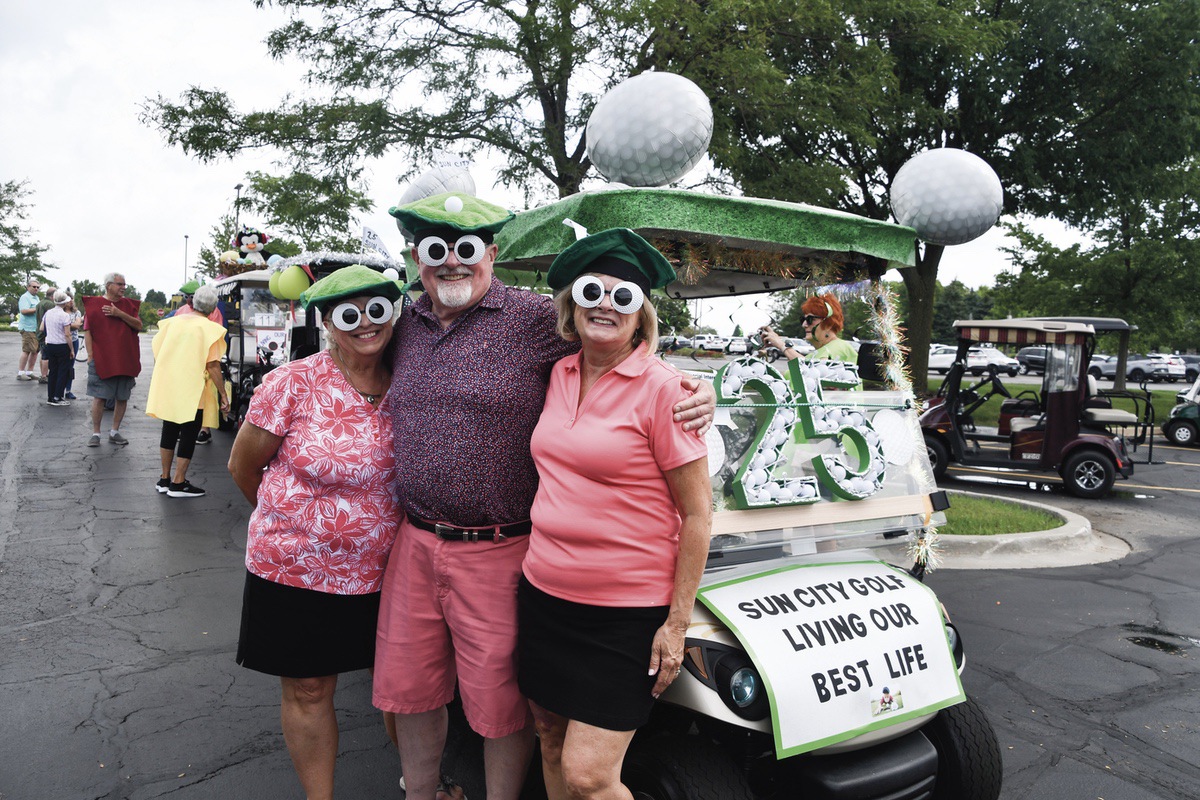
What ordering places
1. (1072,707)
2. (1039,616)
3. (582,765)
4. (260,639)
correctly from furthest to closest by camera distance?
1. (1039,616)
2. (1072,707)
3. (260,639)
4. (582,765)

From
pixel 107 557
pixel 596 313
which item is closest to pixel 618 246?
pixel 596 313

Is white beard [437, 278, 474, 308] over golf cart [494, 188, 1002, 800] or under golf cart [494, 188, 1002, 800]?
over

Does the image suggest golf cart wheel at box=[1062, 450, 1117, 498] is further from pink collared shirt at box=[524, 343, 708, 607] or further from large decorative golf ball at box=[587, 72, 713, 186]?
pink collared shirt at box=[524, 343, 708, 607]

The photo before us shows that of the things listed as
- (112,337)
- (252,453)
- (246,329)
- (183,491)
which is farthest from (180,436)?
(252,453)

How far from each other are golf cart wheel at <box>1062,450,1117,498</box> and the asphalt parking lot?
7.13ft

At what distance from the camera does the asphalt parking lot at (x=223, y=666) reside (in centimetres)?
327

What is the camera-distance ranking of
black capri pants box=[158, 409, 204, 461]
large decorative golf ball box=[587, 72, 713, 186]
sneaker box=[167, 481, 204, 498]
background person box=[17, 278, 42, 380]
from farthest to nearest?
background person box=[17, 278, 42, 380] < sneaker box=[167, 481, 204, 498] < black capri pants box=[158, 409, 204, 461] < large decorative golf ball box=[587, 72, 713, 186]

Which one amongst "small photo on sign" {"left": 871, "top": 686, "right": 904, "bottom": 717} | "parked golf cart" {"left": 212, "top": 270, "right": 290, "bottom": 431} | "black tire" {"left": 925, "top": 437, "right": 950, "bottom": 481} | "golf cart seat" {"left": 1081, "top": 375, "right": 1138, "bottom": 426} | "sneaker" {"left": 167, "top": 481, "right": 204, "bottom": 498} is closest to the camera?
"small photo on sign" {"left": 871, "top": 686, "right": 904, "bottom": 717}

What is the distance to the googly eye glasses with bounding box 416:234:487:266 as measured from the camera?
2506mm

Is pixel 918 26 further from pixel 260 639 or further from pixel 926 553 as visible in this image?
pixel 260 639

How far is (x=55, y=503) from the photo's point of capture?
279 inches

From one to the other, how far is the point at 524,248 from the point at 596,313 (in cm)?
85

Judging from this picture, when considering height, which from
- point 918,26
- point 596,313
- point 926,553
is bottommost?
point 926,553

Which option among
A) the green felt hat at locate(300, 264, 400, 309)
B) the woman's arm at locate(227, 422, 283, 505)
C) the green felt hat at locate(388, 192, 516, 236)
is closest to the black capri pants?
the woman's arm at locate(227, 422, 283, 505)
